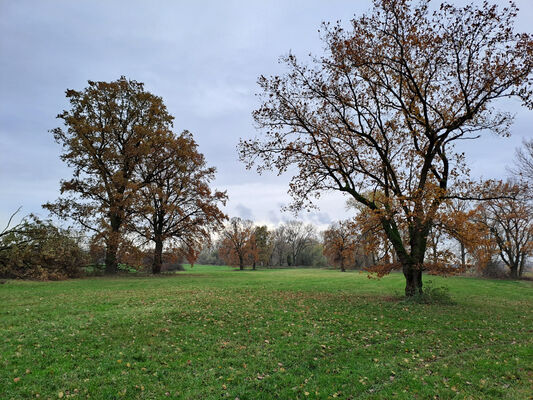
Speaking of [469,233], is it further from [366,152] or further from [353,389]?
[353,389]

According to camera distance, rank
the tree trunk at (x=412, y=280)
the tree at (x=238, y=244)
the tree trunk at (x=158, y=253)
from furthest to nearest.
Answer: the tree at (x=238, y=244) → the tree trunk at (x=158, y=253) → the tree trunk at (x=412, y=280)

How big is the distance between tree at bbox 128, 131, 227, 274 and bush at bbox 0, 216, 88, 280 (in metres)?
7.45

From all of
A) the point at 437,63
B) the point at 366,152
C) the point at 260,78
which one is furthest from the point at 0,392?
the point at 437,63

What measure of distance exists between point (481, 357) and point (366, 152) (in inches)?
495

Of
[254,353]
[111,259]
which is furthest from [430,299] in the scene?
[111,259]

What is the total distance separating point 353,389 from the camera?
5.79 meters

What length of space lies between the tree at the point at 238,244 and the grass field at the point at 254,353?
5481 centimetres

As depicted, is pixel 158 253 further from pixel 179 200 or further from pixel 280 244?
pixel 280 244

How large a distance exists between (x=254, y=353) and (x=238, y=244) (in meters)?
60.5

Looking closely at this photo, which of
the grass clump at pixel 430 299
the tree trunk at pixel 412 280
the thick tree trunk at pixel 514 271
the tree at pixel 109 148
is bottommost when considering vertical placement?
the thick tree trunk at pixel 514 271

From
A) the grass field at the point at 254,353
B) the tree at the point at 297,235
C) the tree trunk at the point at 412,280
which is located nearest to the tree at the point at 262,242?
the tree at the point at 297,235

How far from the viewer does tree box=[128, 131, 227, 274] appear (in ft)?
103

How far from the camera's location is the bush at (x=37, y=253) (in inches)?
809

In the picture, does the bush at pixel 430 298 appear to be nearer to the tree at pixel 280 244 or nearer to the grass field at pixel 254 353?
the grass field at pixel 254 353
